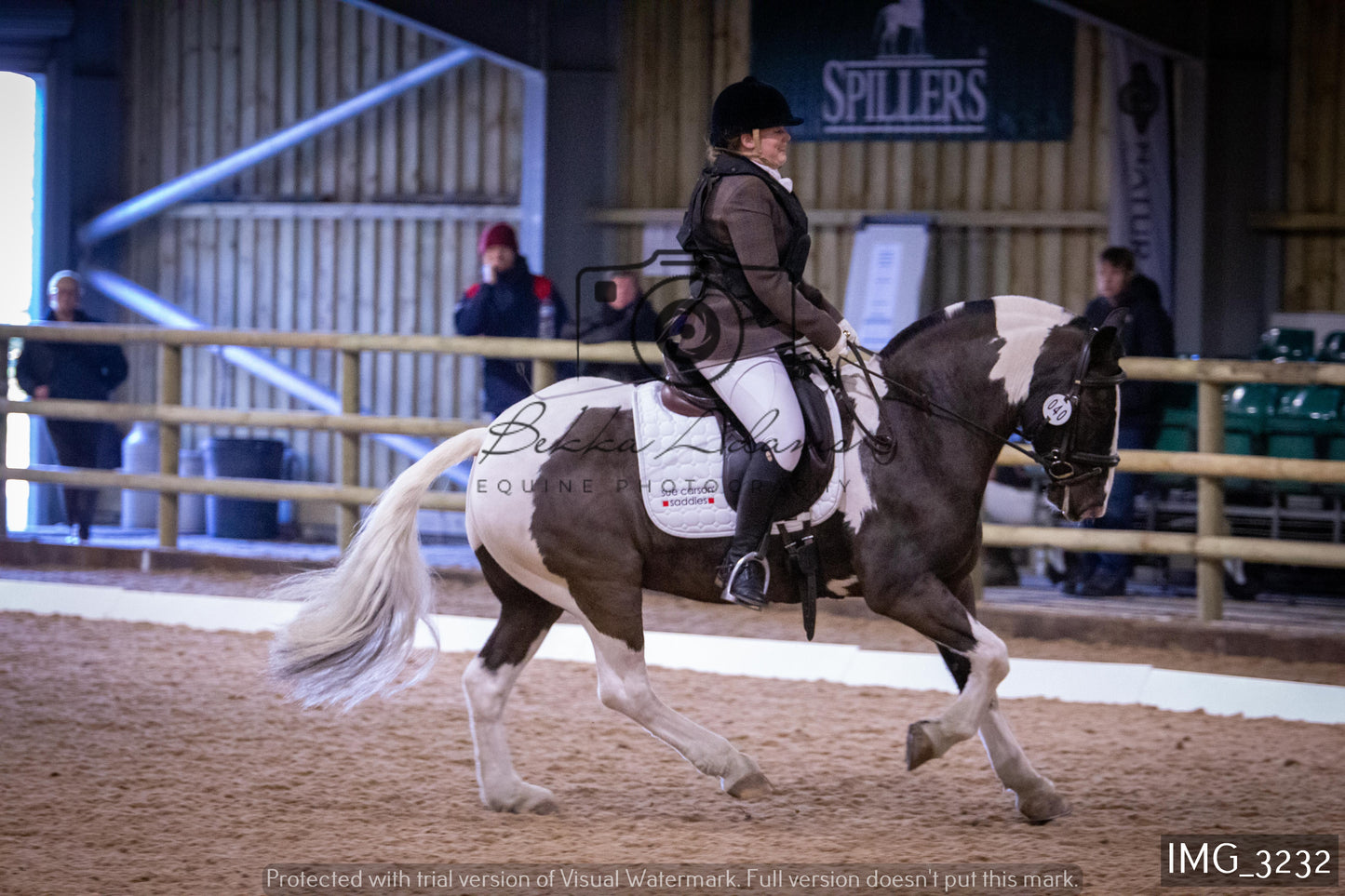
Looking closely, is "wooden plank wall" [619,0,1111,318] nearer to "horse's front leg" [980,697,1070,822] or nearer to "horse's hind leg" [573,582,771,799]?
"horse's front leg" [980,697,1070,822]

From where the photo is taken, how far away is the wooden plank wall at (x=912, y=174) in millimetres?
9609

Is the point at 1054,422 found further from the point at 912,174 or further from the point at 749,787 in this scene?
the point at 912,174

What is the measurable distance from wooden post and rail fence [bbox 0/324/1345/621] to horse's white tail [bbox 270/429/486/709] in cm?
204

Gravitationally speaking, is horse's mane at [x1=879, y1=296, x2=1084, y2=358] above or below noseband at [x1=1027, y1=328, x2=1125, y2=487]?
above

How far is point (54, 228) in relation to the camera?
1175cm

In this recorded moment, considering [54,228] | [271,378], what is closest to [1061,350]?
[271,378]

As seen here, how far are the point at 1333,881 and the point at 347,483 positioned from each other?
6.00m

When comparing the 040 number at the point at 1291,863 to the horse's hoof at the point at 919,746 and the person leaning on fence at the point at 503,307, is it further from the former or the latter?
the person leaning on fence at the point at 503,307

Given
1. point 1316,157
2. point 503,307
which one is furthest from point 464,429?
point 1316,157

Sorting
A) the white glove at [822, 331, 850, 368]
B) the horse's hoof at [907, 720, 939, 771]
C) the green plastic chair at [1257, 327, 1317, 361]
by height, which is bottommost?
the horse's hoof at [907, 720, 939, 771]

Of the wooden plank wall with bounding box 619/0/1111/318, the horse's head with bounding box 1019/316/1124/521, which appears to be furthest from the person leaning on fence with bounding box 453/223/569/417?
the horse's head with bounding box 1019/316/1124/521

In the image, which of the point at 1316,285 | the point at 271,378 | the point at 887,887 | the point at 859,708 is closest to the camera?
the point at 887,887

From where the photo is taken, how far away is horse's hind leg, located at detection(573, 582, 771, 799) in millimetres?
4090

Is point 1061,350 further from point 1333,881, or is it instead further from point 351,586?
point 351,586
